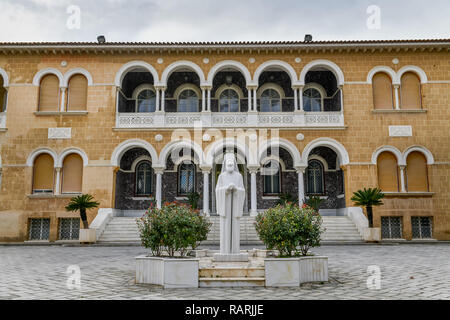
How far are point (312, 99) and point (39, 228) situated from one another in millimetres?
15889

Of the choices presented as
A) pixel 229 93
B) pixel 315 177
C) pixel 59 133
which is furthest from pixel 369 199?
pixel 59 133

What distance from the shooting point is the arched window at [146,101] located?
21438 millimetres

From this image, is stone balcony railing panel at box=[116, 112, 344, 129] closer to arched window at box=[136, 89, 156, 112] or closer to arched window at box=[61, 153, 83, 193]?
arched window at box=[136, 89, 156, 112]

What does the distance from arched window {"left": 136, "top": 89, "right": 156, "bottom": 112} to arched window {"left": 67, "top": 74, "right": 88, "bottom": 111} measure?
10.3 feet

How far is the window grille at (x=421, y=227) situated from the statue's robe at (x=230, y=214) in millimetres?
13404

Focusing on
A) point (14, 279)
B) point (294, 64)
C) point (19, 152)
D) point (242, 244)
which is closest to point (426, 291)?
point (14, 279)

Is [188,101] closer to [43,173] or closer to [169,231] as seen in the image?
[43,173]

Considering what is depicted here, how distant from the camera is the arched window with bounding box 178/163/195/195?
21.2 m

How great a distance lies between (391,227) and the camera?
18.0 metres

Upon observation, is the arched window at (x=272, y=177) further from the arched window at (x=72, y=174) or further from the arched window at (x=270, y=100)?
the arched window at (x=72, y=174)

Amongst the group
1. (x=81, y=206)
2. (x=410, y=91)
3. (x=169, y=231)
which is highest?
(x=410, y=91)

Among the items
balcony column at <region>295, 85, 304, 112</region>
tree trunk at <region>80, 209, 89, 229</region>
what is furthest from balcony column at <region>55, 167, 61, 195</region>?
balcony column at <region>295, 85, 304, 112</region>

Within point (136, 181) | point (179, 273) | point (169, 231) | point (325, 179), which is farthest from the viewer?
point (136, 181)

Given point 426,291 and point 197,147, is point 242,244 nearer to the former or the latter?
point 197,147
